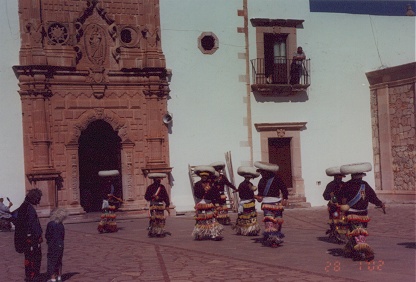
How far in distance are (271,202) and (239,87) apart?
31.4ft

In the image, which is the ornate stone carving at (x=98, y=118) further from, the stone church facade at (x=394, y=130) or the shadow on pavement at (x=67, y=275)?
the shadow on pavement at (x=67, y=275)

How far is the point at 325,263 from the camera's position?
31.4ft

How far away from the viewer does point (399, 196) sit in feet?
68.9

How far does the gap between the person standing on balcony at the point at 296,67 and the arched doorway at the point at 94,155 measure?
5.91 m

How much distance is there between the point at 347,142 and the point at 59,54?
968 cm

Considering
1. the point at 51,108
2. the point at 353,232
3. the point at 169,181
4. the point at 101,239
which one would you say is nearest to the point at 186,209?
the point at 169,181

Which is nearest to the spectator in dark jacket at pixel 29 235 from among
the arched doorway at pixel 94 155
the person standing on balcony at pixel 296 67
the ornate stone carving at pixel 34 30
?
the ornate stone carving at pixel 34 30

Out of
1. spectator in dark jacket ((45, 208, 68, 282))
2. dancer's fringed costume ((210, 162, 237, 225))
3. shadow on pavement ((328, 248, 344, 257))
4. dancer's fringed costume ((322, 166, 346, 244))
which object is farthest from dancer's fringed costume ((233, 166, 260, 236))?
spectator in dark jacket ((45, 208, 68, 282))

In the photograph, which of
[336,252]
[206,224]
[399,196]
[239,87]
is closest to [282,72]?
[239,87]

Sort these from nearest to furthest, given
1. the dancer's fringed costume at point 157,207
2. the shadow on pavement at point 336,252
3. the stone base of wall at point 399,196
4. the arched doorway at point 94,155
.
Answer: the shadow on pavement at point 336,252 < the dancer's fringed costume at point 157,207 < the arched doorway at point 94,155 < the stone base of wall at point 399,196

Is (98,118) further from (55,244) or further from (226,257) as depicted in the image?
(55,244)

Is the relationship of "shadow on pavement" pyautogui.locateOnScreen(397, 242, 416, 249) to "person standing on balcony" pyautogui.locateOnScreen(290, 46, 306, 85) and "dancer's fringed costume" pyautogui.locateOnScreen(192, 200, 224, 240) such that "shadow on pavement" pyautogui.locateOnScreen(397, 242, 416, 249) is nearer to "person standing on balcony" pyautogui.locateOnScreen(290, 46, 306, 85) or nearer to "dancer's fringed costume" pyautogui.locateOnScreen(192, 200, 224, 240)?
"dancer's fringed costume" pyautogui.locateOnScreen(192, 200, 224, 240)

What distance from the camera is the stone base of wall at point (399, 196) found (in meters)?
20.6

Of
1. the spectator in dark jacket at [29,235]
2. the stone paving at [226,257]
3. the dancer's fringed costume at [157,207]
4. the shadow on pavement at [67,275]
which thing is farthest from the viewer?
the dancer's fringed costume at [157,207]
